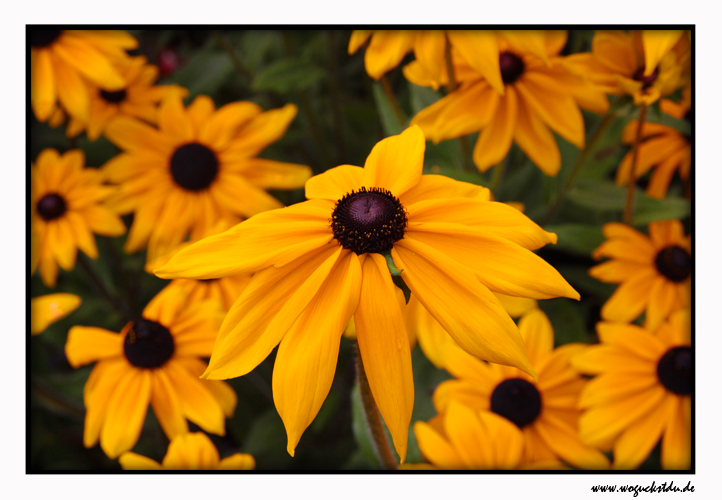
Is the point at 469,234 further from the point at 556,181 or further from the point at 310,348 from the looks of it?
the point at 556,181

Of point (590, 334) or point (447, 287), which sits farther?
point (590, 334)

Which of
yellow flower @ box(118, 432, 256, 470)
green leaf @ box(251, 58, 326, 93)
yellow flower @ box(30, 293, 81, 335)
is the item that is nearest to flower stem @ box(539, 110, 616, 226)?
green leaf @ box(251, 58, 326, 93)

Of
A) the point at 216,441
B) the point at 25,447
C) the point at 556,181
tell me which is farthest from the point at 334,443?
the point at 556,181

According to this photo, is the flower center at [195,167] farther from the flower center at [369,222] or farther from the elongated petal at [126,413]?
the flower center at [369,222]

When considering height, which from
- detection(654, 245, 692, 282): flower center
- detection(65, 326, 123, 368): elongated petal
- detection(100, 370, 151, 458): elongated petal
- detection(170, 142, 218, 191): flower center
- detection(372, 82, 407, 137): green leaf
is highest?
detection(372, 82, 407, 137): green leaf

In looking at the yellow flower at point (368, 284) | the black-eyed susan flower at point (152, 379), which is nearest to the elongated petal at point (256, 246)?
the yellow flower at point (368, 284)

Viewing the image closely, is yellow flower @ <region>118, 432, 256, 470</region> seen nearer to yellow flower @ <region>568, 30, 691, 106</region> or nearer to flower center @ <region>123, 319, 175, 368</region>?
flower center @ <region>123, 319, 175, 368</region>
